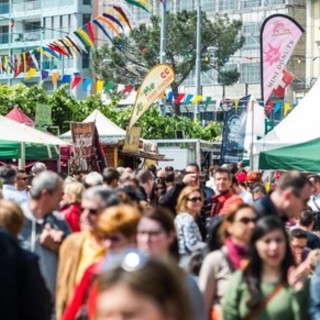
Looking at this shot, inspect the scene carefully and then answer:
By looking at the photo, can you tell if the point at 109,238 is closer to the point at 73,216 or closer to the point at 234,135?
the point at 73,216

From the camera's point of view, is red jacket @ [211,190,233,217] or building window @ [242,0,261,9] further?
building window @ [242,0,261,9]

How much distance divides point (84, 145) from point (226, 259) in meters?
17.0

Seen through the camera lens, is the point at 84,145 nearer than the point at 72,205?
No

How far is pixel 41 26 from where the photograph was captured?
79.0 m

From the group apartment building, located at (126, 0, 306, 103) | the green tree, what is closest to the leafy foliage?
the green tree

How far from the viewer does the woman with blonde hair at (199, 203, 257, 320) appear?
7.55m

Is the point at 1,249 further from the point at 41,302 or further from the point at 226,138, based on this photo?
the point at 226,138

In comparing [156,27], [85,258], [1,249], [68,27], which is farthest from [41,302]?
[68,27]

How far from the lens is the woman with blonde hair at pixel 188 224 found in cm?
977

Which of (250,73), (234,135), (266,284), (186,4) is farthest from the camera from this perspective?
(186,4)

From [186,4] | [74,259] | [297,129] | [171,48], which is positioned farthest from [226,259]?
[186,4]

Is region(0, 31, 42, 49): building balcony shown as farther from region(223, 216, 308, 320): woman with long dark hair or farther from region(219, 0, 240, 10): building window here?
region(223, 216, 308, 320): woman with long dark hair

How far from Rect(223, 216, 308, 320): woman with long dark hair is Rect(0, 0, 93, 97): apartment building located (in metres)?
65.5

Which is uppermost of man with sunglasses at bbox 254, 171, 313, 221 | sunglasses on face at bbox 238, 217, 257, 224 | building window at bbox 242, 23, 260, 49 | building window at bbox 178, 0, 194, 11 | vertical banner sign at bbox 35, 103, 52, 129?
building window at bbox 178, 0, 194, 11
